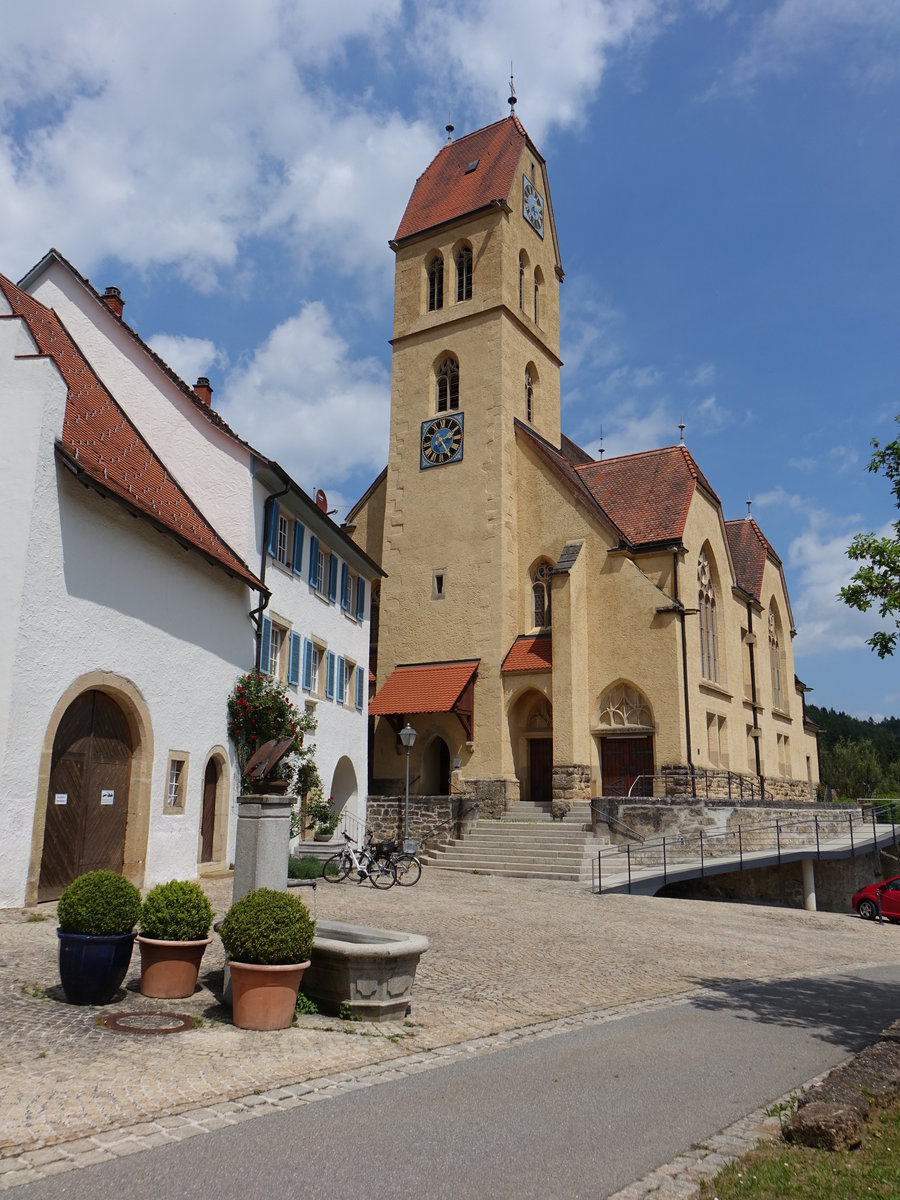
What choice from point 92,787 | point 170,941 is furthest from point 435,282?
point 170,941

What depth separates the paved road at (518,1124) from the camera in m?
4.63

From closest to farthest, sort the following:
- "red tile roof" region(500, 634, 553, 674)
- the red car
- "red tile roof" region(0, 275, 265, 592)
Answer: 1. "red tile roof" region(0, 275, 265, 592)
2. the red car
3. "red tile roof" region(500, 634, 553, 674)

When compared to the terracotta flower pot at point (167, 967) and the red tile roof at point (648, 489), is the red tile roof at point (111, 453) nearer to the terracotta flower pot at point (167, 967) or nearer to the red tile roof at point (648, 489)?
the terracotta flower pot at point (167, 967)

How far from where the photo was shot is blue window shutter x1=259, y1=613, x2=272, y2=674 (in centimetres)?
1970

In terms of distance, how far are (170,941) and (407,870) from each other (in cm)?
1338

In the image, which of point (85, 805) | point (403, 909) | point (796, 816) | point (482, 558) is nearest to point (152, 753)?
point (85, 805)

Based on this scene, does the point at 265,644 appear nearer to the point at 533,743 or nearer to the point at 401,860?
the point at 401,860

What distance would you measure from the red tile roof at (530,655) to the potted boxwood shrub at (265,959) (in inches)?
892

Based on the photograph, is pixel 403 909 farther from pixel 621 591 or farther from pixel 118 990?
Result: pixel 621 591

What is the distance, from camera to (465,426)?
33.4 metres

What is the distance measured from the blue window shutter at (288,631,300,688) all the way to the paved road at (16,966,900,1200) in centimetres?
1398

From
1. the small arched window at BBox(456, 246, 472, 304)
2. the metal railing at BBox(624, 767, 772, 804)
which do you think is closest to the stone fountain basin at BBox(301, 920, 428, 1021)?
the metal railing at BBox(624, 767, 772, 804)

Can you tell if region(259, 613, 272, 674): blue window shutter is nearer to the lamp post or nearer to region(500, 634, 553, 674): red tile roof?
the lamp post

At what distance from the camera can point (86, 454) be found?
47.2 ft
